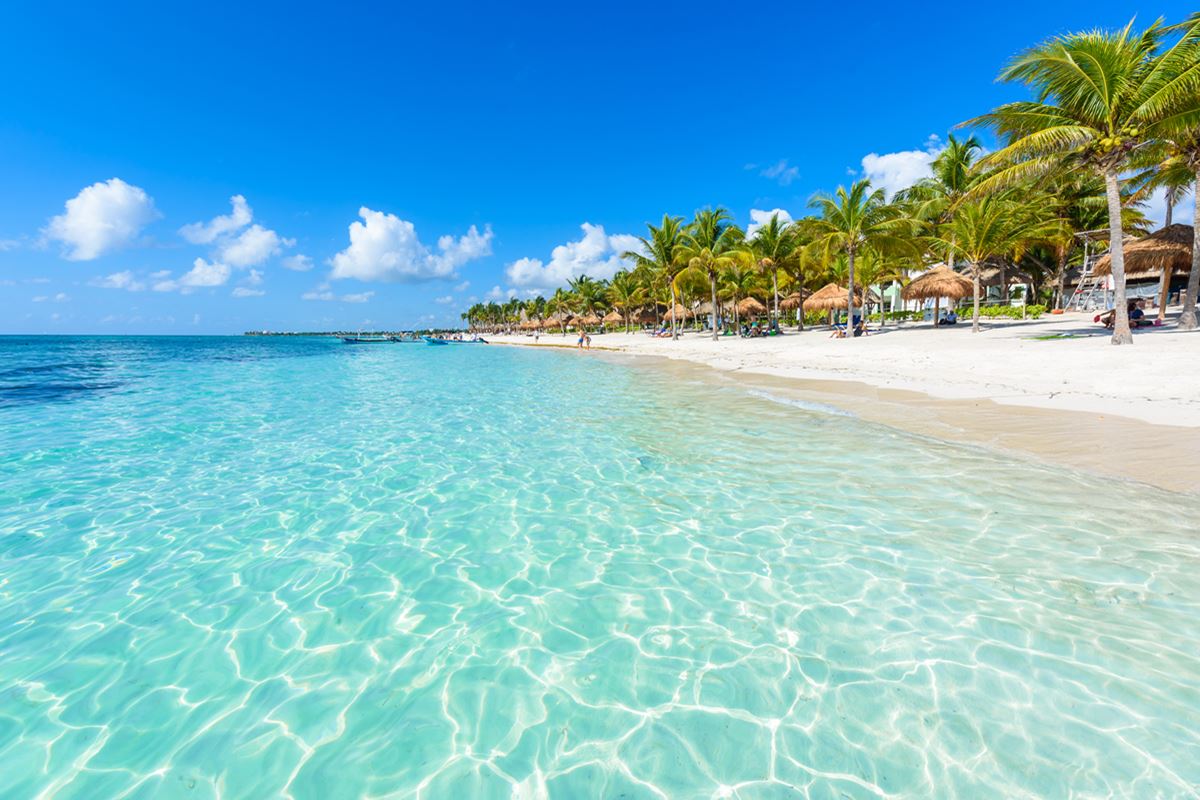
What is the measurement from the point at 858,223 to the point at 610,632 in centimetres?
3031

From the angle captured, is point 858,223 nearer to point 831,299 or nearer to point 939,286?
point 939,286

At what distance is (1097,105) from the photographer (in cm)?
1489

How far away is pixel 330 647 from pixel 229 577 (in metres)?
1.86

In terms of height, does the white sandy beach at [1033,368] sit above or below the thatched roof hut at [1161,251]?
below

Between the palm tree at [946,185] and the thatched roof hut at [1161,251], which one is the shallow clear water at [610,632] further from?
the palm tree at [946,185]

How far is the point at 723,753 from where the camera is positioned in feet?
8.77

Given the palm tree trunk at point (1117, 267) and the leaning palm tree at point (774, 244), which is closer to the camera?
the palm tree trunk at point (1117, 267)

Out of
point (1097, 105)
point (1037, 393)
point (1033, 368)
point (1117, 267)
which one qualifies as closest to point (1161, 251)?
point (1117, 267)

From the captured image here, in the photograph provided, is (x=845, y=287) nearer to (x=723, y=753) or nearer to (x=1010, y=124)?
(x=1010, y=124)

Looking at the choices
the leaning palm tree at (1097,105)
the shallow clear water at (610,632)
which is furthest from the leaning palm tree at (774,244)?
the shallow clear water at (610,632)

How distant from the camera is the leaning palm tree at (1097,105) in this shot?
557 inches

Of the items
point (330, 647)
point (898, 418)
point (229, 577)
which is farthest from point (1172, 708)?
point (898, 418)

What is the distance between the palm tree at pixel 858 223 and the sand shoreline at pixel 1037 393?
9.38 m

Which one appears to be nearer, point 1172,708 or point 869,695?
point 1172,708
